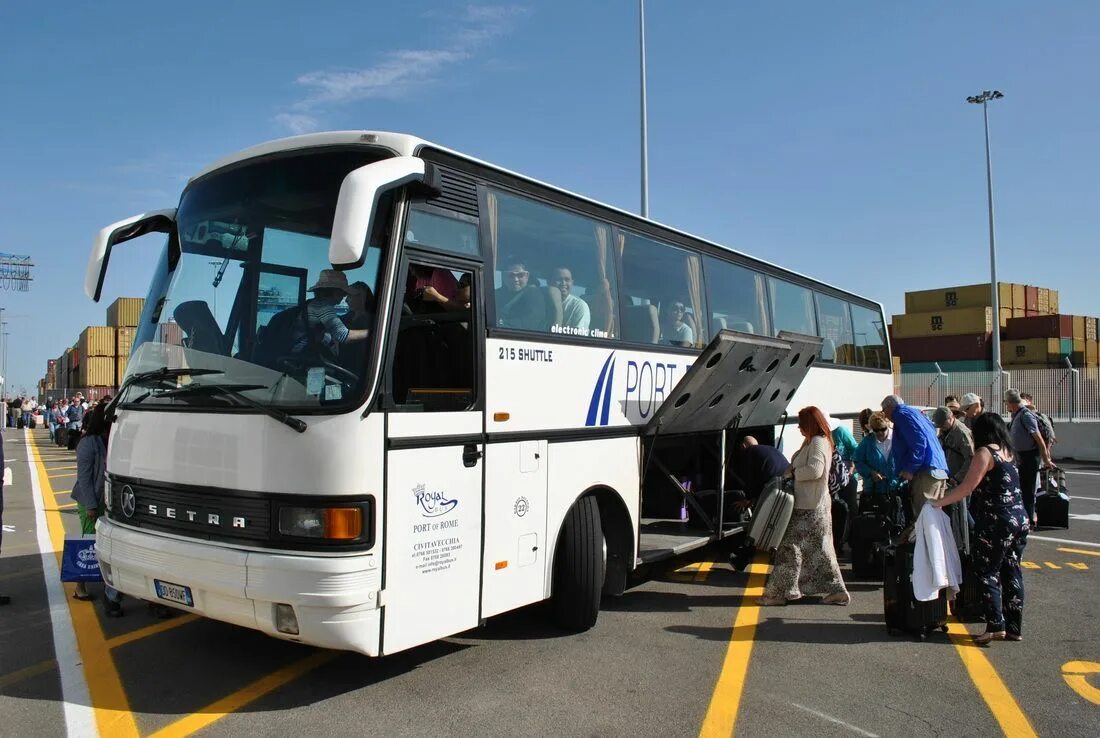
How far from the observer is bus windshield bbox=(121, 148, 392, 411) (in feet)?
14.6

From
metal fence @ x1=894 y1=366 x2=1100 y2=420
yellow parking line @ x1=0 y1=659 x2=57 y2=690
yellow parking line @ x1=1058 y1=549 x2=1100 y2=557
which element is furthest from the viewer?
metal fence @ x1=894 y1=366 x2=1100 y2=420

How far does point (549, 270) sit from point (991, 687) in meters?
4.03

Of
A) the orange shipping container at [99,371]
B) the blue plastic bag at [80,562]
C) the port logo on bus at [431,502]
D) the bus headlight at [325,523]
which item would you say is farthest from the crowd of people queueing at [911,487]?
the orange shipping container at [99,371]

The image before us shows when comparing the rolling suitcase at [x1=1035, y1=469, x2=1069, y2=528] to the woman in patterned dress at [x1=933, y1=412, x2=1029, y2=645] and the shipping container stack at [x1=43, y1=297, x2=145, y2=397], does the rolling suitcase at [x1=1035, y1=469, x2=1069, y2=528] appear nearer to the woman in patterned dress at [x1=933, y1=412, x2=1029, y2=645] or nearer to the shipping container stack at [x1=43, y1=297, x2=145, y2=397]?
the woman in patterned dress at [x1=933, y1=412, x2=1029, y2=645]

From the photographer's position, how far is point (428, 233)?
4.90m

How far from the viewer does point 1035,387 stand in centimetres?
2427

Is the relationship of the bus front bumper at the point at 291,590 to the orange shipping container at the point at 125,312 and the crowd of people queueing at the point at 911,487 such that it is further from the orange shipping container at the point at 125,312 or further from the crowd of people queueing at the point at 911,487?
the orange shipping container at the point at 125,312

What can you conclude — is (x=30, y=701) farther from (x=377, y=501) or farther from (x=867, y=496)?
(x=867, y=496)

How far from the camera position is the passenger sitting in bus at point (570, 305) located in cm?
609

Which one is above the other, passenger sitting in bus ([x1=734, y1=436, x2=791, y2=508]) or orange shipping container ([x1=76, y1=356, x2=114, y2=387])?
orange shipping container ([x1=76, y1=356, x2=114, y2=387])

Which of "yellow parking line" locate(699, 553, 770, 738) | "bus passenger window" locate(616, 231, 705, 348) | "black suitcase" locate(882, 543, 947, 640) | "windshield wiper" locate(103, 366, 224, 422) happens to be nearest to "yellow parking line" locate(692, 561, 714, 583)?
"yellow parking line" locate(699, 553, 770, 738)

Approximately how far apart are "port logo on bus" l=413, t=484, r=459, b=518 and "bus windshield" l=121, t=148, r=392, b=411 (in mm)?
675

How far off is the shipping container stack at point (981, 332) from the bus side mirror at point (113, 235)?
3646 cm

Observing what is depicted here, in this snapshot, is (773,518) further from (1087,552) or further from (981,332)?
(981,332)
